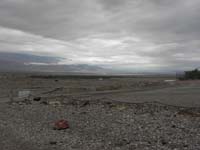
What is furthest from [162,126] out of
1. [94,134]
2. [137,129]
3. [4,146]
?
[4,146]

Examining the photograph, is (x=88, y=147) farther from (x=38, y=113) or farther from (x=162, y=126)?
(x=38, y=113)

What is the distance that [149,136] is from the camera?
34.3ft

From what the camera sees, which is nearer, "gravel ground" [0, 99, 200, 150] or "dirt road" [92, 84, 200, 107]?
"gravel ground" [0, 99, 200, 150]

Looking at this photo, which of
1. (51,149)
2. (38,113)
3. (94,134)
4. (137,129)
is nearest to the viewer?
(51,149)

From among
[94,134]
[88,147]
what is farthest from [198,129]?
[88,147]

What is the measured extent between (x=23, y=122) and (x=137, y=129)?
588 cm

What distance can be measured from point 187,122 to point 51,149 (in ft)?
23.3

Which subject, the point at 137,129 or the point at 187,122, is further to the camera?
the point at 187,122

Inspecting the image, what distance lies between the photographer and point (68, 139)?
33.3 ft

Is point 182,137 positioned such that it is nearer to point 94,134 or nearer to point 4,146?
point 94,134

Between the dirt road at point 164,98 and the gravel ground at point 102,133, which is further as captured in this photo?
the dirt road at point 164,98

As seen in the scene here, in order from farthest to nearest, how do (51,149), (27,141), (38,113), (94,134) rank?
1. (38,113)
2. (94,134)
3. (27,141)
4. (51,149)

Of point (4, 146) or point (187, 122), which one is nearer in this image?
point (4, 146)

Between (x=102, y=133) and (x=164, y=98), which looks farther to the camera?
(x=164, y=98)
